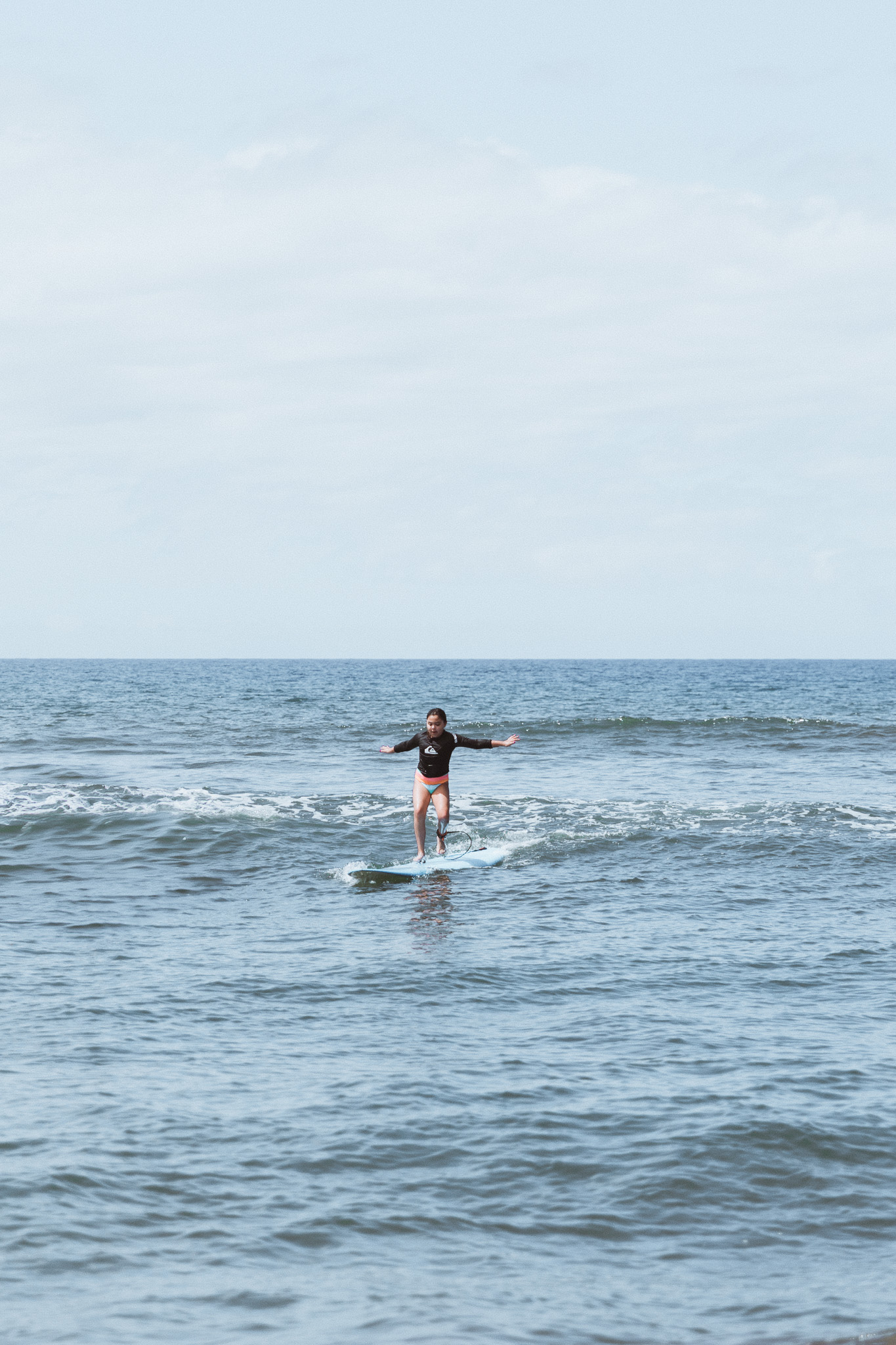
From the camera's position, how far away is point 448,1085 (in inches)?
351

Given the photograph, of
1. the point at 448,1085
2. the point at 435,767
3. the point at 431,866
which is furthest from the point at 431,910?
the point at 448,1085

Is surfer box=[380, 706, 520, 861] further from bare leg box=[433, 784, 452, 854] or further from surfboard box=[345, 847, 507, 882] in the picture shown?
surfboard box=[345, 847, 507, 882]

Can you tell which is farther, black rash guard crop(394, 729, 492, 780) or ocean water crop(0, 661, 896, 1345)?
black rash guard crop(394, 729, 492, 780)

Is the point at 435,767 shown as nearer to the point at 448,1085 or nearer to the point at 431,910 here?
the point at 431,910

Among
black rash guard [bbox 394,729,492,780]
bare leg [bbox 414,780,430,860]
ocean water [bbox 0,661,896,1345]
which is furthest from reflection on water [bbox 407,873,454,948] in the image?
black rash guard [bbox 394,729,492,780]

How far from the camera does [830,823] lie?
22438mm

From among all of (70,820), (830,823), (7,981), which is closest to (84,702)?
(70,820)

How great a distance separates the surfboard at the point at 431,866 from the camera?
57.4ft

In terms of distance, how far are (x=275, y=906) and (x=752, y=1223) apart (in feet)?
32.5

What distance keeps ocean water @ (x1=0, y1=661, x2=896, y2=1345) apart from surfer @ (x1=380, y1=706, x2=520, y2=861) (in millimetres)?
1274

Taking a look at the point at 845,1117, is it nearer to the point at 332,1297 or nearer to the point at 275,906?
the point at 332,1297

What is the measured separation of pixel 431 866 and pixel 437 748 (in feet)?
6.10

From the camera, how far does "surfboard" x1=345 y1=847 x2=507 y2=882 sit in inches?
689

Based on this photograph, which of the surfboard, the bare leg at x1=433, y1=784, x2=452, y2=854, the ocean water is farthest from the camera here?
the bare leg at x1=433, y1=784, x2=452, y2=854
